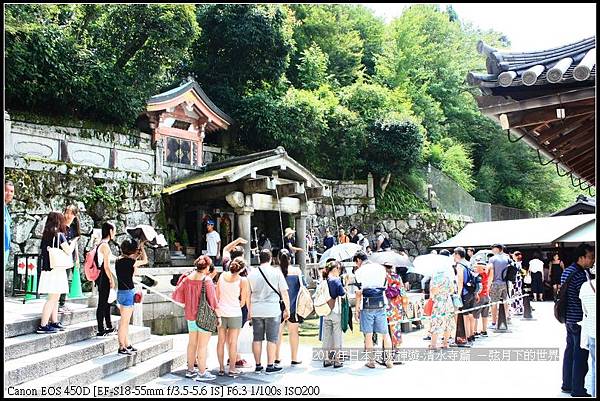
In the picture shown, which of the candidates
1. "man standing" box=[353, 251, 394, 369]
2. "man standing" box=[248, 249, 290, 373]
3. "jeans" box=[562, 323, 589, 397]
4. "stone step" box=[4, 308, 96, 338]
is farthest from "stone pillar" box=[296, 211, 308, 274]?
"jeans" box=[562, 323, 589, 397]

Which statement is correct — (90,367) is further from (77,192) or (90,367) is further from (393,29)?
(393,29)

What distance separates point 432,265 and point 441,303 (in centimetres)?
74

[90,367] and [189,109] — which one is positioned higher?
[189,109]

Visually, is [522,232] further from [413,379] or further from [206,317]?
[206,317]

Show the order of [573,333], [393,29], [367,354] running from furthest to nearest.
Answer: [393,29]
[367,354]
[573,333]

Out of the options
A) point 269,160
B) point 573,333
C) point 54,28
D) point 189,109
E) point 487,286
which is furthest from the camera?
point 189,109

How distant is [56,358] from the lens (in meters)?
6.32

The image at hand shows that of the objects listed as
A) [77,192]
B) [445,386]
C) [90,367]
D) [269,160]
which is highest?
[269,160]

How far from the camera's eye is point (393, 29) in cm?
4034

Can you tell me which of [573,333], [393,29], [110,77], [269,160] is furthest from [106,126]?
[393,29]

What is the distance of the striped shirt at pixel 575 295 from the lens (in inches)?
231

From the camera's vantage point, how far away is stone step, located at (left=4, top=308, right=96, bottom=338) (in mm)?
6586

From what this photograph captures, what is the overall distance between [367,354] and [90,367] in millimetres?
4128

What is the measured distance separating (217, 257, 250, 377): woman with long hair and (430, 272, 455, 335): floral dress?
385cm
